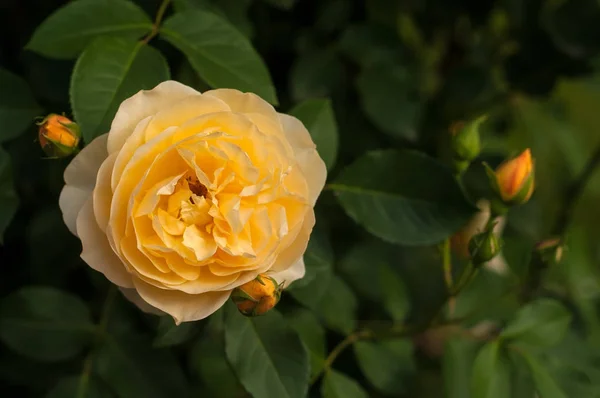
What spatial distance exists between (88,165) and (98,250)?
2.5 inches

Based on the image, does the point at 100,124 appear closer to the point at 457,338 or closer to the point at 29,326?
the point at 29,326

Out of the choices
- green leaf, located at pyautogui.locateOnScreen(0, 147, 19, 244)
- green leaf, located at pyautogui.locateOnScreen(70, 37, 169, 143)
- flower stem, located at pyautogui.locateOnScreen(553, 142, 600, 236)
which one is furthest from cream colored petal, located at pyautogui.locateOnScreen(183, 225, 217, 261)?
flower stem, located at pyautogui.locateOnScreen(553, 142, 600, 236)

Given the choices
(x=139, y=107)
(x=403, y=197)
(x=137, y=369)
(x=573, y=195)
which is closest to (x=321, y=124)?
(x=403, y=197)

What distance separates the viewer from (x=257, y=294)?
18.1 inches

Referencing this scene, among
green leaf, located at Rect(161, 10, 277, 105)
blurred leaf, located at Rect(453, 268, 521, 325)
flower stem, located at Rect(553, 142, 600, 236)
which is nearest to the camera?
green leaf, located at Rect(161, 10, 277, 105)

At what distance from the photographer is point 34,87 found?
28.6 inches

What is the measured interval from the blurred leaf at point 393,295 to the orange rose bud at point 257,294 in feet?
1.22

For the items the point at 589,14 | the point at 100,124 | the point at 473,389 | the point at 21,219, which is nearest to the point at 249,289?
the point at 100,124

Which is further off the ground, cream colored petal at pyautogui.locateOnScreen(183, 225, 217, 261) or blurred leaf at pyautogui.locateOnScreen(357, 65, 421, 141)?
cream colored petal at pyautogui.locateOnScreen(183, 225, 217, 261)

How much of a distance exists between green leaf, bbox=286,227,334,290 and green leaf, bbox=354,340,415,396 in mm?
138

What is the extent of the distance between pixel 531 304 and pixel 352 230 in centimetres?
35

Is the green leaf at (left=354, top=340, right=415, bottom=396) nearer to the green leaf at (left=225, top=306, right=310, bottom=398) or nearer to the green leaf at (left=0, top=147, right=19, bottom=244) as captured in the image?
the green leaf at (left=225, top=306, right=310, bottom=398)

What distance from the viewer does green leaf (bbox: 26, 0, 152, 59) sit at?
0.56 meters

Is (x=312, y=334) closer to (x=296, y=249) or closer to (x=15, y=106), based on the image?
(x=296, y=249)
